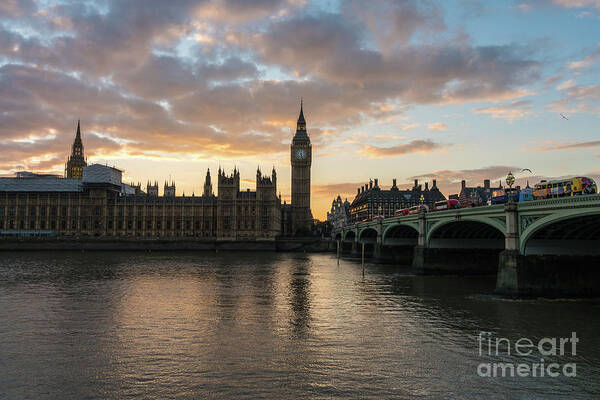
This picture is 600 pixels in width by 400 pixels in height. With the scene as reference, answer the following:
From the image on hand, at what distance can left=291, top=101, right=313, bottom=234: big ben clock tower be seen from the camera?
154500 mm

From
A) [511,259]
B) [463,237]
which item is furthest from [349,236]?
[511,259]

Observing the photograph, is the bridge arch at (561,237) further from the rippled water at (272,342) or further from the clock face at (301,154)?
the clock face at (301,154)

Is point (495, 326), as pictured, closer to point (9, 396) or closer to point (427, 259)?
point (9, 396)

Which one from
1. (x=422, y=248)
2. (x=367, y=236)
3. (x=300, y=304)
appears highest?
(x=367, y=236)

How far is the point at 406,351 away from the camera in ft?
58.7

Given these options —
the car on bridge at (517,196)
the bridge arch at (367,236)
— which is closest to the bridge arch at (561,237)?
the car on bridge at (517,196)

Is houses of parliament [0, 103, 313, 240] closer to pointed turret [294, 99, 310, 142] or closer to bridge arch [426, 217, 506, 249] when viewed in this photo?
pointed turret [294, 99, 310, 142]

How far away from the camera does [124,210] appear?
132125mm

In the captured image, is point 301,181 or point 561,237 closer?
point 561,237

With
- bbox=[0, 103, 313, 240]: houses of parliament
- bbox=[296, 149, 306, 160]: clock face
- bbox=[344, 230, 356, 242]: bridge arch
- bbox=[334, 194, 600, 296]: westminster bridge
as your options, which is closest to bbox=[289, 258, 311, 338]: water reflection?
bbox=[334, 194, 600, 296]: westminster bridge

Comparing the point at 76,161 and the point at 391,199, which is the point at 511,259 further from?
the point at 76,161

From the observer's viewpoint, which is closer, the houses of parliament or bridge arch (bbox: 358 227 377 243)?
bridge arch (bbox: 358 227 377 243)

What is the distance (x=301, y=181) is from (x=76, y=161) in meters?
99.4

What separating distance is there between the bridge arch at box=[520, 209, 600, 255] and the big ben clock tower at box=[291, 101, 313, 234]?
119 meters
